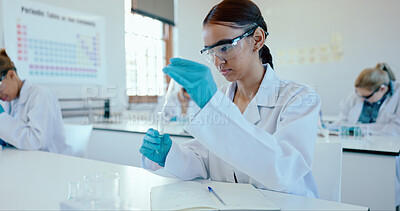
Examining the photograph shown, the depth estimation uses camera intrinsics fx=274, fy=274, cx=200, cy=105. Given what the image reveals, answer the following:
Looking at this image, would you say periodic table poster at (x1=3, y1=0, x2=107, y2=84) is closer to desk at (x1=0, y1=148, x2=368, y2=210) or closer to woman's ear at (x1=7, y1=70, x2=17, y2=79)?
woman's ear at (x1=7, y1=70, x2=17, y2=79)

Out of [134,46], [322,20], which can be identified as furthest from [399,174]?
[322,20]

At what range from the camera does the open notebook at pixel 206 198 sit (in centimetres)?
68

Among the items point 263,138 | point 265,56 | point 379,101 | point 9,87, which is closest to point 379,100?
point 379,101

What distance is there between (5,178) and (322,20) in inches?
174

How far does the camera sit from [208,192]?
0.82 metres

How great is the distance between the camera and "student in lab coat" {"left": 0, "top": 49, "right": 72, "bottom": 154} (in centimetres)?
167

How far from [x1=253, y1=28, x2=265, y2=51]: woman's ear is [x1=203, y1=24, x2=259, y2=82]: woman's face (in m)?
0.02

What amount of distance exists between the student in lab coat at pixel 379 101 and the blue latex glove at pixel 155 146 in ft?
7.65

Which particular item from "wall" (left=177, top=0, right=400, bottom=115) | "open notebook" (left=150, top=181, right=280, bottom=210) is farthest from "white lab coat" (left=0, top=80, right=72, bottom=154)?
"wall" (left=177, top=0, right=400, bottom=115)

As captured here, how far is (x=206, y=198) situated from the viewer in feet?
2.45

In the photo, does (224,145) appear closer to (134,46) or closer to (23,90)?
(23,90)

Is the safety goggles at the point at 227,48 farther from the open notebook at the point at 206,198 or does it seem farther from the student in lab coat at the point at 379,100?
the student in lab coat at the point at 379,100

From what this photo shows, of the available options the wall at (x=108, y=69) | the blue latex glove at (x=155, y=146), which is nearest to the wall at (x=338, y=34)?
the wall at (x=108, y=69)

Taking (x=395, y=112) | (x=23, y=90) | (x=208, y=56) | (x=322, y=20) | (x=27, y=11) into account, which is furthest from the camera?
(x=322, y=20)
